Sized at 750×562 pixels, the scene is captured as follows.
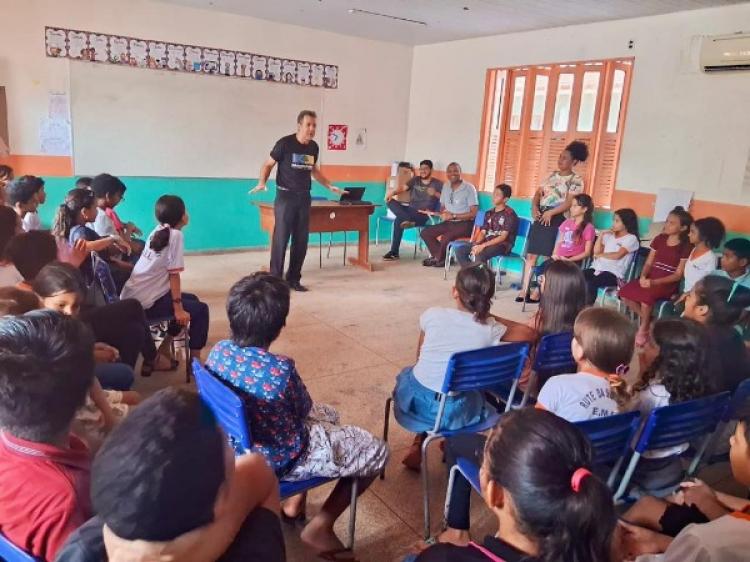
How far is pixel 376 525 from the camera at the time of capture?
2.24 metres

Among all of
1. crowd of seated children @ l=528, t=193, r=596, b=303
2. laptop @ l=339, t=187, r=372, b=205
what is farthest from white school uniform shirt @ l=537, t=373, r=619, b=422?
laptop @ l=339, t=187, r=372, b=205

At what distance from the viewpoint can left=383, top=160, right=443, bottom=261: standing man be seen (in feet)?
24.2

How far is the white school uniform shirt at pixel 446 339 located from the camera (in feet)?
7.59

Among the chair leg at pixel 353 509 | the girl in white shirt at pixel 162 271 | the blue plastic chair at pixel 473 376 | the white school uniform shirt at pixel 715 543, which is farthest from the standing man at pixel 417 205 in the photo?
the white school uniform shirt at pixel 715 543

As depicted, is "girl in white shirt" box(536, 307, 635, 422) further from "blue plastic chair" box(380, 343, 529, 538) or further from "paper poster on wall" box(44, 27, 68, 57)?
"paper poster on wall" box(44, 27, 68, 57)

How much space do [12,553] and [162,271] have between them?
226 centimetres

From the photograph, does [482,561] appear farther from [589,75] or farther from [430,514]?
A: [589,75]

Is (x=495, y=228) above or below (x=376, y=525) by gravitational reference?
above

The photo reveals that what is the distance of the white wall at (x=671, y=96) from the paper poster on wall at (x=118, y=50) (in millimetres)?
4078

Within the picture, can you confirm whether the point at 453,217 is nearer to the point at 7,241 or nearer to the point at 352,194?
the point at 352,194

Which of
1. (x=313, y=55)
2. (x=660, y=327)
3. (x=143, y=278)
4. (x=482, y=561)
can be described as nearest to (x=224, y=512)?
(x=482, y=561)

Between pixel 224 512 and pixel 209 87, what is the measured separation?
6496mm

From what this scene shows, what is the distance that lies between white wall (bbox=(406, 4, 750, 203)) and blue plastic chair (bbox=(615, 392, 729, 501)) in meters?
3.66

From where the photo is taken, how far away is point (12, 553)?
114cm
